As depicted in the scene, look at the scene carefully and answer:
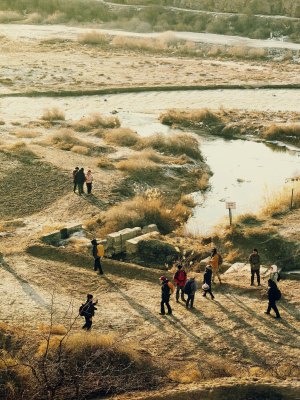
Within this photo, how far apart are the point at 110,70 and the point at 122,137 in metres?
24.6

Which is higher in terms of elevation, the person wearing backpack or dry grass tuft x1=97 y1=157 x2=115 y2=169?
the person wearing backpack

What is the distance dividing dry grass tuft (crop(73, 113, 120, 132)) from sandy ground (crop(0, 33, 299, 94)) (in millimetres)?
11392

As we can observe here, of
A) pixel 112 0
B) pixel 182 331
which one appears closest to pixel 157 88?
pixel 182 331

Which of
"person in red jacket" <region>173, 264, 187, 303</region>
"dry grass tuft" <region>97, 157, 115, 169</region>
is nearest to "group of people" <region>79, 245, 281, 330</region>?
"person in red jacket" <region>173, 264, 187, 303</region>

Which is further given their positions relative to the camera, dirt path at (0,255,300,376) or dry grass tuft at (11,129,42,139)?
dry grass tuft at (11,129,42,139)

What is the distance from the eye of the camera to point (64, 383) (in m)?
15.8

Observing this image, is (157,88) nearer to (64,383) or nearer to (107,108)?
(107,108)

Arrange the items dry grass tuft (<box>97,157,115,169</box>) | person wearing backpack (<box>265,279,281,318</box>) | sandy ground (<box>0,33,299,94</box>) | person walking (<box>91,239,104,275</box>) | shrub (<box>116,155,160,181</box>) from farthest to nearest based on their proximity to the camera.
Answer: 1. sandy ground (<box>0,33,299,94</box>)
2. dry grass tuft (<box>97,157,115,169</box>)
3. shrub (<box>116,155,160,181</box>)
4. person walking (<box>91,239,104,275</box>)
5. person wearing backpack (<box>265,279,281,318</box>)

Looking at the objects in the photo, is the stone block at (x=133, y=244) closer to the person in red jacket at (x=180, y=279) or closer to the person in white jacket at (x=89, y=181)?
the person in red jacket at (x=180, y=279)

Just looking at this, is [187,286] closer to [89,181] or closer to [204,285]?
[204,285]

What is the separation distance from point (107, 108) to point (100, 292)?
30.4 metres

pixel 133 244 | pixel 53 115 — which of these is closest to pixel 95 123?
pixel 53 115

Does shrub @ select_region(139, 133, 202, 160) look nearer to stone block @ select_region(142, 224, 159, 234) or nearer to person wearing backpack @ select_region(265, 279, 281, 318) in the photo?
stone block @ select_region(142, 224, 159, 234)

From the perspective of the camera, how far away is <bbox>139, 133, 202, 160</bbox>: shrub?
1531 inches
